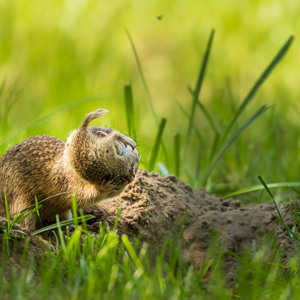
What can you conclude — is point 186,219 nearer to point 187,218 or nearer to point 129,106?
point 187,218

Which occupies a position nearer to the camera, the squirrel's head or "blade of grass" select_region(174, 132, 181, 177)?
the squirrel's head

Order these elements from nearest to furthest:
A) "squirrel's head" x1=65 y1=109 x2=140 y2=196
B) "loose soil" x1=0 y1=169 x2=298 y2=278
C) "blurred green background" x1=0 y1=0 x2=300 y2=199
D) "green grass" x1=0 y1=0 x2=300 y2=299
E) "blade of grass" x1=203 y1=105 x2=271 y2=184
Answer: "squirrel's head" x1=65 y1=109 x2=140 y2=196 → "loose soil" x1=0 y1=169 x2=298 y2=278 → "blade of grass" x1=203 y1=105 x2=271 y2=184 → "green grass" x1=0 y1=0 x2=300 y2=299 → "blurred green background" x1=0 y1=0 x2=300 y2=199

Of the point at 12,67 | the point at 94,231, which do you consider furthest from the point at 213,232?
the point at 12,67

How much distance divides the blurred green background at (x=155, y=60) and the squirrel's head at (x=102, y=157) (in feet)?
7.29

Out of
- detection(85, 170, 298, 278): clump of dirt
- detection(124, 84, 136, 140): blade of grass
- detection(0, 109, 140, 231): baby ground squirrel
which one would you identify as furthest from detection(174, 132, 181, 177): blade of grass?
detection(0, 109, 140, 231): baby ground squirrel

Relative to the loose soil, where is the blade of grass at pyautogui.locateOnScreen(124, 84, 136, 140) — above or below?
above

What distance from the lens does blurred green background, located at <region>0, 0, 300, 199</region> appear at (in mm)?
5645

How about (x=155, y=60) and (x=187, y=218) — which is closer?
(x=187, y=218)

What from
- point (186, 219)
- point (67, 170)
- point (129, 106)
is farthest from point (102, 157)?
point (129, 106)

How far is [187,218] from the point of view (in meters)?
3.37

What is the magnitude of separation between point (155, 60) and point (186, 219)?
3.91 metres

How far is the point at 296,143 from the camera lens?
5.23m

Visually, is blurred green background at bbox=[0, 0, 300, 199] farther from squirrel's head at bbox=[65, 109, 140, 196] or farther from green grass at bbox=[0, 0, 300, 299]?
squirrel's head at bbox=[65, 109, 140, 196]

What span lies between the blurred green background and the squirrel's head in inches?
87.5
